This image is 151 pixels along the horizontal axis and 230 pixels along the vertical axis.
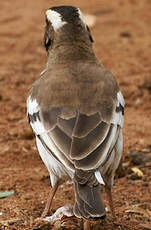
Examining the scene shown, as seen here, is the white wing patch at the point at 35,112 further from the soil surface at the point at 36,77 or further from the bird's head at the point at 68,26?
the bird's head at the point at 68,26

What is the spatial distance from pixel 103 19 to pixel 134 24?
97 centimetres

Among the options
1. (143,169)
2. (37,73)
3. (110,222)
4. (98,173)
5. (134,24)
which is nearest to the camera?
(98,173)

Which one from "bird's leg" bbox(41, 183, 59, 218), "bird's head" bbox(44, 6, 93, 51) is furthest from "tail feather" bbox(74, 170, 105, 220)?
"bird's head" bbox(44, 6, 93, 51)

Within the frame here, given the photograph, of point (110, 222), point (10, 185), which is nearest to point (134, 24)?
point (10, 185)

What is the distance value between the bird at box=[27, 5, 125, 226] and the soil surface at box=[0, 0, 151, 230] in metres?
0.52

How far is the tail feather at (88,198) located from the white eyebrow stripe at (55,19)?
2860mm

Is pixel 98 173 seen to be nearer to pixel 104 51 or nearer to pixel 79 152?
pixel 79 152

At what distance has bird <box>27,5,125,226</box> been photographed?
6.16 meters

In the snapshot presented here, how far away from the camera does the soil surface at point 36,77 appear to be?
7.62 meters

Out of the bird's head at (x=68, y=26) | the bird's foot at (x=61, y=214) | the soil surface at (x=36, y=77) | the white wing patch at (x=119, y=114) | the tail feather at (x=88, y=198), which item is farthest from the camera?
the bird's head at (x=68, y=26)

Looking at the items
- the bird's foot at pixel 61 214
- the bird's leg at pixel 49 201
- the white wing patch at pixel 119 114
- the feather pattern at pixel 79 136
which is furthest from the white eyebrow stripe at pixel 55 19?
the bird's foot at pixel 61 214

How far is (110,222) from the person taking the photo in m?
7.12

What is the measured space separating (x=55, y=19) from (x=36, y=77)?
4.62 m

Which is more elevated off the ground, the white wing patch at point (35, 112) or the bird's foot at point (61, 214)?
the white wing patch at point (35, 112)
